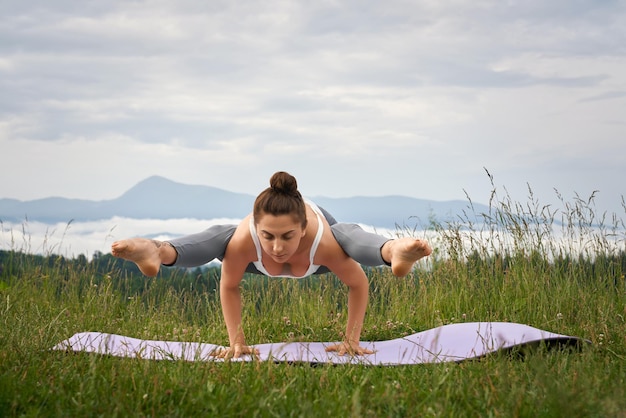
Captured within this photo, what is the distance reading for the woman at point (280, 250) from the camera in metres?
3.94

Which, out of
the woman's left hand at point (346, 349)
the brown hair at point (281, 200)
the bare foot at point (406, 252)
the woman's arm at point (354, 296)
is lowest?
the woman's left hand at point (346, 349)

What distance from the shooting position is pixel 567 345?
431cm

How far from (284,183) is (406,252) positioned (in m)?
0.88

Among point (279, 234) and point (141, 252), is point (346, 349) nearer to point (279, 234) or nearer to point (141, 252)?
point (279, 234)

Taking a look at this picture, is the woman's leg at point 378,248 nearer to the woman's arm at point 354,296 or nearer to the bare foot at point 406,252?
the bare foot at point 406,252

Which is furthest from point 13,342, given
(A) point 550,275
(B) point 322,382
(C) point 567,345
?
(A) point 550,275

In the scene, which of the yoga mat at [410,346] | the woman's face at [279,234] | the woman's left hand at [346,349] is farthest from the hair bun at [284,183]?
the woman's left hand at [346,349]

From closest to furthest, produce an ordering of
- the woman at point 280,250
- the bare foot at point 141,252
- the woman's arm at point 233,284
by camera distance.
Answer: the bare foot at point 141,252 → the woman at point 280,250 → the woman's arm at point 233,284

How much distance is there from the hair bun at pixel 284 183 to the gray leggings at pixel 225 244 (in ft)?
1.58

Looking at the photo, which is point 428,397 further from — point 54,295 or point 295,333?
point 54,295

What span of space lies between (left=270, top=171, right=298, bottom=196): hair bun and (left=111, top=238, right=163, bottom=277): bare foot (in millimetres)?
765

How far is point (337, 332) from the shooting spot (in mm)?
5355

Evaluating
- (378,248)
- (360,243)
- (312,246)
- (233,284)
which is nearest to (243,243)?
(233,284)

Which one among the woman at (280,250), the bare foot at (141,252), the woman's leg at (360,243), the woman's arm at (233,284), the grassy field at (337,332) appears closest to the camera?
the grassy field at (337,332)
